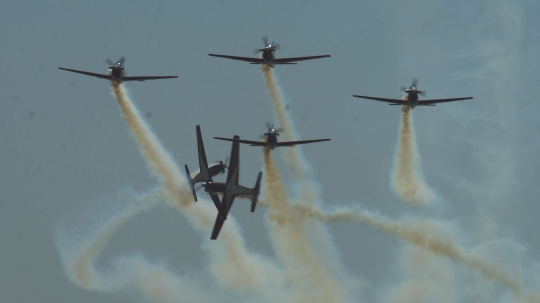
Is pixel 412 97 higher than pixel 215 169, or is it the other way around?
pixel 412 97

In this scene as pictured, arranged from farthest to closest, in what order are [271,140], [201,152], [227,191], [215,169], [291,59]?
[291,59] → [201,152] → [215,169] → [271,140] → [227,191]

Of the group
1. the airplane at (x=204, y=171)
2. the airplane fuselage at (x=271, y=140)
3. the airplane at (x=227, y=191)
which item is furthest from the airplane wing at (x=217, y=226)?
the airplane fuselage at (x=271, y=140)

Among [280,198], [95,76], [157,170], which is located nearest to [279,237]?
[280,198]

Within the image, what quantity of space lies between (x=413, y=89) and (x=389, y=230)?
16227mm

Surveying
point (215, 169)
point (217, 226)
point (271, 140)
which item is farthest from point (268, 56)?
point (217, 226)

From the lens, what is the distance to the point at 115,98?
166 m

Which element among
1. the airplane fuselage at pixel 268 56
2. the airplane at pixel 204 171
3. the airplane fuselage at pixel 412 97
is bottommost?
the airplane at pixel 204 171

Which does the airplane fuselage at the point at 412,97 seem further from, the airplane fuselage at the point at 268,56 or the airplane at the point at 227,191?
the airplane at the point at 227,191

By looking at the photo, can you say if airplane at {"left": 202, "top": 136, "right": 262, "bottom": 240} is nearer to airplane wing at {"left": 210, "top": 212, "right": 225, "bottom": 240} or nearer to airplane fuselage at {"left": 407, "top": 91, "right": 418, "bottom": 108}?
airplane wing at {"left": 210, "top": 212, "right": 225, "bottom": 240}

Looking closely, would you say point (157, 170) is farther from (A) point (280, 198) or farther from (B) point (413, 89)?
(B) point (413, 89)

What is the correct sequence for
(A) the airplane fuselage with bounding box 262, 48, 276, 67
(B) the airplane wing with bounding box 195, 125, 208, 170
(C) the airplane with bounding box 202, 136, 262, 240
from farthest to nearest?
(A) the airplane fuselage with bounding box 262, 48, 276, 67 → (B) the airplane wing with bounding box 195, 125, 208, 170 → (C) the airplane with bounding box 202, 136, 262, 240

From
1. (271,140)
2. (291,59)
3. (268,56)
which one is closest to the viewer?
(271,140)

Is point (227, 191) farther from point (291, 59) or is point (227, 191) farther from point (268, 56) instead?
point (291, 59)

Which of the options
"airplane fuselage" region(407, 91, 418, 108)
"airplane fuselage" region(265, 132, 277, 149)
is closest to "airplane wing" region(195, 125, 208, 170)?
"airplane fuselage" region(265, 132, 277, 149)
